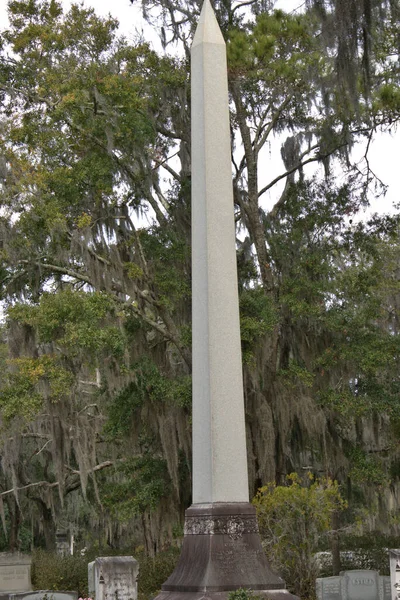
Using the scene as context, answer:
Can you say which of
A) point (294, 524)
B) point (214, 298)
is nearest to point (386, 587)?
point (294, 524)

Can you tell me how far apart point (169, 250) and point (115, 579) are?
7999 millimetres

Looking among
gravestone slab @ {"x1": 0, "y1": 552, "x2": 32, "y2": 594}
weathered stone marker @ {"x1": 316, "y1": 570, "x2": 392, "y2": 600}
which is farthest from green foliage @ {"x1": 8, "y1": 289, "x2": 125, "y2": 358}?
weathered stone marker @ {"x1": 316, "y1": 570, "x2": 392, "y2": 600}

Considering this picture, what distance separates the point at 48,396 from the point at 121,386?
2823 mm

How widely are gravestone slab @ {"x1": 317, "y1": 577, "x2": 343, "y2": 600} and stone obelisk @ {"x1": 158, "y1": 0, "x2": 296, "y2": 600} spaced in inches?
211

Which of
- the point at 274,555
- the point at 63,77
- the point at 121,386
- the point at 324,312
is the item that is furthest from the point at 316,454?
the point at 63,77

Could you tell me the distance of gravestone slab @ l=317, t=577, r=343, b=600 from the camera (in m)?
13.7

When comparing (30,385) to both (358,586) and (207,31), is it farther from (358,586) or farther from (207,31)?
(207,31)

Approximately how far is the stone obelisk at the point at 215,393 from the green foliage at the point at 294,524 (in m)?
4.60

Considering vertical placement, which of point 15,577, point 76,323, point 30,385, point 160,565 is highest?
point 76,323

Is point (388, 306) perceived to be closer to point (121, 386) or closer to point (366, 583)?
point (121, 386)

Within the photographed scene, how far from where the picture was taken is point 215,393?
9070 mm

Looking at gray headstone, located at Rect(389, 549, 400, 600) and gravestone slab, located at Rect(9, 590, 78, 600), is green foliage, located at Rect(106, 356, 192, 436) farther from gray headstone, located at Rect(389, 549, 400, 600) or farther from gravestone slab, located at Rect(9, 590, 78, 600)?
gray headstone, located at Rect(389, 549, 400, 600)

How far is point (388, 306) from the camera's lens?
22391mm

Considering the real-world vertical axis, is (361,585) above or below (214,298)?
below
